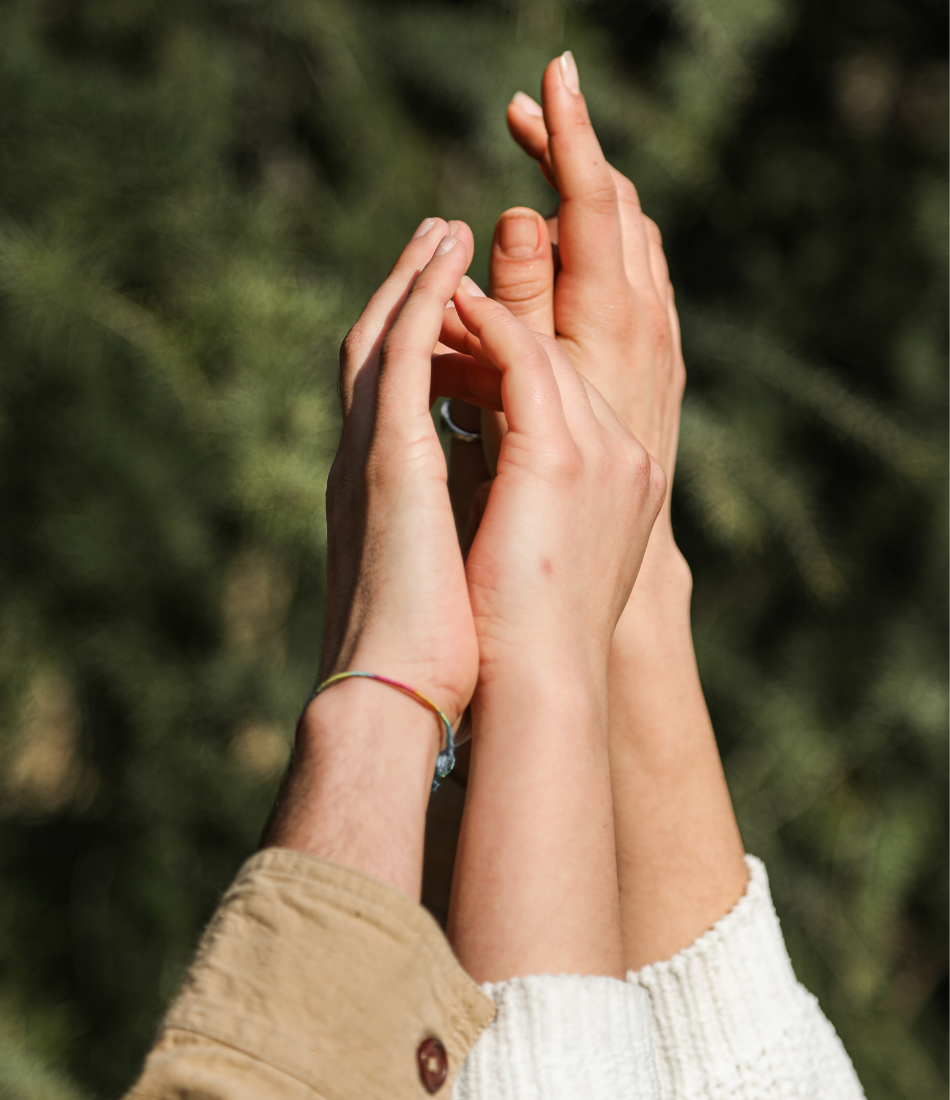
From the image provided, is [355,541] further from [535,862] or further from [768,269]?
[768,269]

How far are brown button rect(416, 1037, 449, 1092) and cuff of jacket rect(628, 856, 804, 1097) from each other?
Result: 0.88ft

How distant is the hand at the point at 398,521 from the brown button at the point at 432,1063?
0.12 metres

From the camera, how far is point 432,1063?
0.28 meters

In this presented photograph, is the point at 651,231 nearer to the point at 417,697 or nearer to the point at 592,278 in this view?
the point at 592,278

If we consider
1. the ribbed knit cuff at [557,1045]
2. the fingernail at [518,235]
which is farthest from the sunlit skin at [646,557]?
the ribbed knit cuff at [557,1045]

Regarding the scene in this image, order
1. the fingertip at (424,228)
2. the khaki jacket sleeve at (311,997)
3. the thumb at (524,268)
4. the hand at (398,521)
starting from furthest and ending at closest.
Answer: the thumb at (524,268) < the fingertip at (424,228) < the hand at (398,521) < the khaki jacket sleeve at (311,997)

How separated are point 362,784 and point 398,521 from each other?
0.39 feet

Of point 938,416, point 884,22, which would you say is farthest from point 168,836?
point 884,22

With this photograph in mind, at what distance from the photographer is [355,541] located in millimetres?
407

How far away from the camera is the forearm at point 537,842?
342 millimetres

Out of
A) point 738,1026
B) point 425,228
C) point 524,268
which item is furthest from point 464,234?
point 738,1026

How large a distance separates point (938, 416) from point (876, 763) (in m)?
0.34

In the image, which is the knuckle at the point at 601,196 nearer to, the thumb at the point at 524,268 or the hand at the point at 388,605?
the thumb at the point at 524,268

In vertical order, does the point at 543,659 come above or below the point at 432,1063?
above
